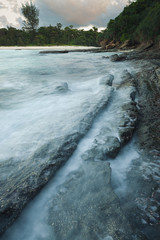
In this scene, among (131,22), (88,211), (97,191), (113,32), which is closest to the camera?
(88,211)

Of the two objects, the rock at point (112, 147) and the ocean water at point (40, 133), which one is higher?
the rock at point (112, 147)

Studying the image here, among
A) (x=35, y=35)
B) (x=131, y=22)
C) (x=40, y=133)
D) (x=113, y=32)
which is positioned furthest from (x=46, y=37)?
(x=40, y=133)

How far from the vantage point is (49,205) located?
3.50ft

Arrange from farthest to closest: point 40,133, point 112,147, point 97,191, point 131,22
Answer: point 131,22 < point 40,133 < point 112,147 < point 97,191

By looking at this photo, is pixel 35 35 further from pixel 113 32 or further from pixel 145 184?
pixel 145 184

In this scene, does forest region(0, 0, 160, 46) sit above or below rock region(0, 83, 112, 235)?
above

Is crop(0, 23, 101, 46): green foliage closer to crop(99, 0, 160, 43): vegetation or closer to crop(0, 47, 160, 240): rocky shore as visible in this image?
crop(99, 0, 160, 43): vegetation

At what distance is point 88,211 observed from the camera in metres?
0.98

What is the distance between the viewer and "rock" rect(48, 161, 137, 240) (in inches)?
33.8

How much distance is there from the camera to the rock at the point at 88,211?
33.8 inches

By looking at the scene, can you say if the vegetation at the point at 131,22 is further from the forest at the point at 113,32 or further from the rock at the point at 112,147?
the rock at the point at 112,147

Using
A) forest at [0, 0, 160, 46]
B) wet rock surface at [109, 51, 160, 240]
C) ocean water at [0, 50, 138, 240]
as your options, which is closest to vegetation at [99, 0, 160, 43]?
forest at [0, 0, 160, 46]

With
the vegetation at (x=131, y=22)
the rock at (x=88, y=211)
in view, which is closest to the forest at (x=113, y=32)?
the vegetation at (x=131, y=22)

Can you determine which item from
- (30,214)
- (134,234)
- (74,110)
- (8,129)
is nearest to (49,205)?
(30,214)
